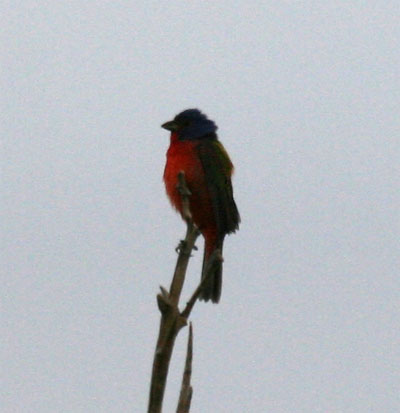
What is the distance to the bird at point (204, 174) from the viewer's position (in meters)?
7.76

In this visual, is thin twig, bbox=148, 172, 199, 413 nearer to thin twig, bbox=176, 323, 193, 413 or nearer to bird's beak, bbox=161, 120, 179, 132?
thin twig, bbox=176, 323, 193, 413

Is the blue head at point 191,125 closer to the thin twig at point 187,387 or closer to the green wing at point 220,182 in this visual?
the green wing at point 220,182

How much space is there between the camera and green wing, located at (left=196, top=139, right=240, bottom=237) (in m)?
7.81

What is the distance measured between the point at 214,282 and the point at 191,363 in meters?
3.94

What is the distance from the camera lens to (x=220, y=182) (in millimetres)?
8055

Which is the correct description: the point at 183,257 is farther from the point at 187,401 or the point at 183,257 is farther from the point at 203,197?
the point at 203,197

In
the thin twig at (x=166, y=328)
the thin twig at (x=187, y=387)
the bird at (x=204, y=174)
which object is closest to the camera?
the thin twig at (x=166, y=328)

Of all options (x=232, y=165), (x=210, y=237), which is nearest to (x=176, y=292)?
(x=210, y=237)

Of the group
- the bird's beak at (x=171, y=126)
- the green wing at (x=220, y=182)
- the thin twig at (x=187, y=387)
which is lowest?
the thin twig at (x=187, y=387)

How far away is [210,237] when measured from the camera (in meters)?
7.77

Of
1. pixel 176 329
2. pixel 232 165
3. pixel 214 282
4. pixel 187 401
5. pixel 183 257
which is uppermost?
pixel 232 165

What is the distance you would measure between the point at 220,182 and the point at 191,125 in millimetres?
811

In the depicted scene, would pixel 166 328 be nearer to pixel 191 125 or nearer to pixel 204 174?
pixel 204 174

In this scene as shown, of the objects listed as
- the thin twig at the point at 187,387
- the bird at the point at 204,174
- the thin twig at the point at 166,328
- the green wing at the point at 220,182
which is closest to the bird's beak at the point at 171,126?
the bird at the point at 204,174
